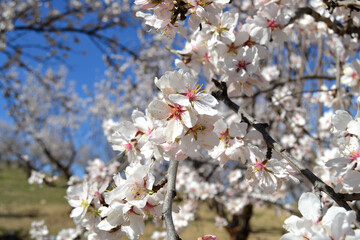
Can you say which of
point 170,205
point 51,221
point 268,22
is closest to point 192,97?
point 170,205

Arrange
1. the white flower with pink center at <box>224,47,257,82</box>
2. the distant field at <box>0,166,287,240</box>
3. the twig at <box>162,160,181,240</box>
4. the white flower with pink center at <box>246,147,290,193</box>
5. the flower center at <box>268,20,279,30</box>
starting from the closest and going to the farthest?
the twig at <box>162,160,181,240</box> < the white flower with pink center at <box>246,147,290,193</box> < the white flower with pink center at <box>224,47,257,82</box> < the flower center at <box>268,20,279,30</box> < the distant field at <box>0,166,287,240</box>

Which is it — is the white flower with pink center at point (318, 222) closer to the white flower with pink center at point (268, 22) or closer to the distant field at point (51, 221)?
the white flower with pink center at point (268, 22)

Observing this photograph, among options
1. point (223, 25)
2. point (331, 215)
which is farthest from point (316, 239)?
point (223, 25)

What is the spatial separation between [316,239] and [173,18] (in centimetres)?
72

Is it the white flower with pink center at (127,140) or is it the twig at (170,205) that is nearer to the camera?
the twig at (170,205)

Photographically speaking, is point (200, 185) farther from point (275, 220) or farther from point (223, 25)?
point (275, 220)

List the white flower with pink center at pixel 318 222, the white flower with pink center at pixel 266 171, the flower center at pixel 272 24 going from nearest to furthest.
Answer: the white flower with pink center at pixel 318 222 → the white flower with pink center at pixel 266 171 → the flower center at pixel 272 24

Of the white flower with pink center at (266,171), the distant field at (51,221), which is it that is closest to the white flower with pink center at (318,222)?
the white flower with pink center at (266,171)

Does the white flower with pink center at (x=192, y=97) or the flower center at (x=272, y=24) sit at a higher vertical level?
the white flower with pink center at (x=192, y=97)

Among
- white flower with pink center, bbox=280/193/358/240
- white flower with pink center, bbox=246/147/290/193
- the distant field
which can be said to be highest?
white flower with pink center, bbox=280/193/358/240

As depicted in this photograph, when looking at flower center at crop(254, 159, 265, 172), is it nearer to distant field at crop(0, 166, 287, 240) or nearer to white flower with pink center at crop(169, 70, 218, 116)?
white flower with pink center at crop(169, 70, 218, 116)

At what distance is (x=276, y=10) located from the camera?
4.13 ft

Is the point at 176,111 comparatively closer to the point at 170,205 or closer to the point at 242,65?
the point at 170,205

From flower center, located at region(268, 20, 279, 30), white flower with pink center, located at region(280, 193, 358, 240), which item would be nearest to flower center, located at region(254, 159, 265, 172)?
white flower with pink center, located at region(280, 193, 358, 240)
